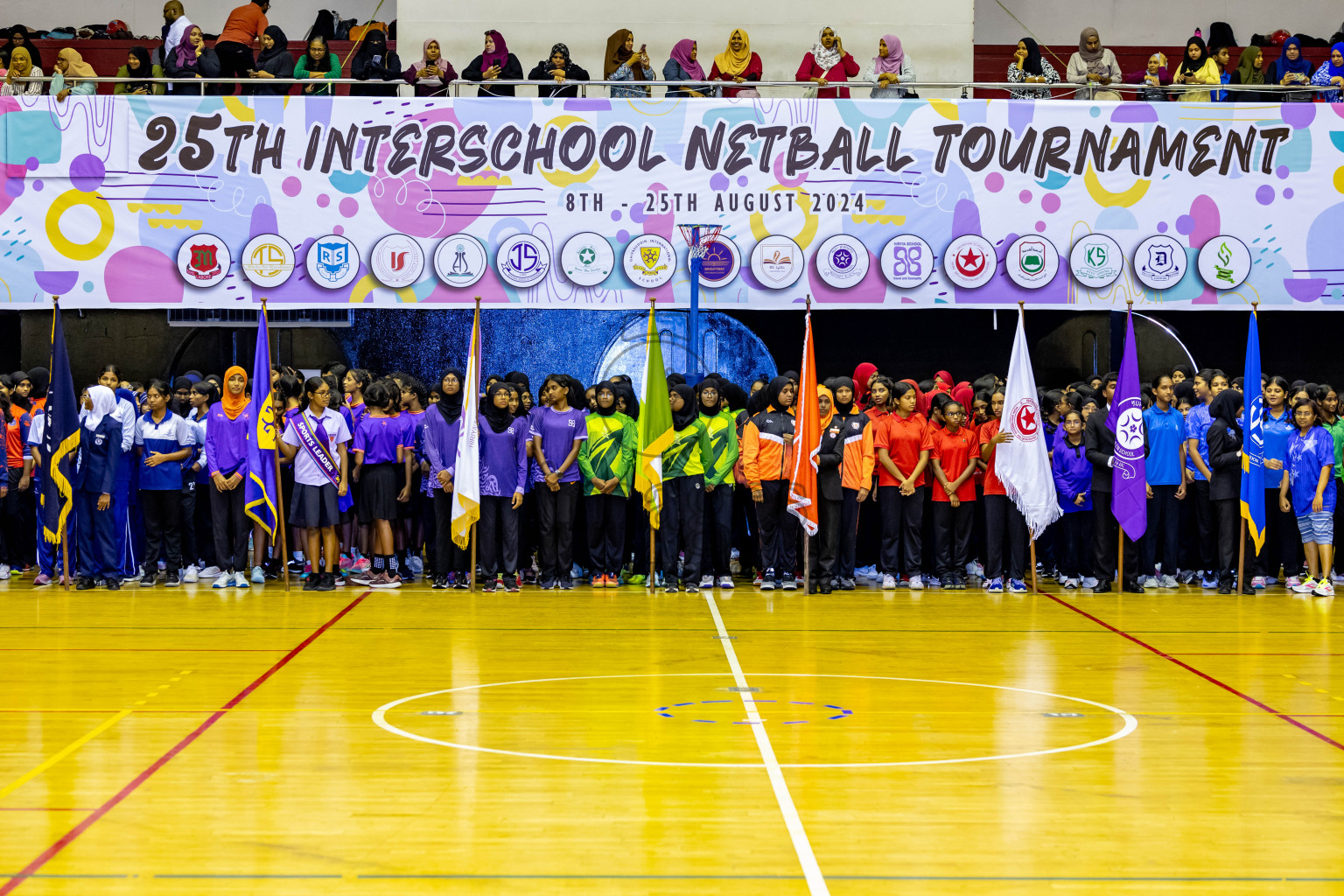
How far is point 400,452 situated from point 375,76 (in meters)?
4.97

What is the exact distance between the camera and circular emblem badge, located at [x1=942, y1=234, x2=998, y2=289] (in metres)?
14.9

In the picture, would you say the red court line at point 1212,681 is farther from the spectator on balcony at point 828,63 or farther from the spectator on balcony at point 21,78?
the spectator on balcony at point 21,78

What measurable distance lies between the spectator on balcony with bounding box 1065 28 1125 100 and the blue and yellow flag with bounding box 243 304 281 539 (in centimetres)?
948

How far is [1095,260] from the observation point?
49.0ft

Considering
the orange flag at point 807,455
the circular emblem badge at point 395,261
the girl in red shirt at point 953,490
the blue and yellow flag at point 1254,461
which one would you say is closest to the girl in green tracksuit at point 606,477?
the orange flag at point 807,455

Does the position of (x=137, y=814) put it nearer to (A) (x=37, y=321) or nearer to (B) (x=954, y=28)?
(A) (x=37, y=321)

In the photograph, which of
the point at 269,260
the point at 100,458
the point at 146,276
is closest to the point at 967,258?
the point at 269,260

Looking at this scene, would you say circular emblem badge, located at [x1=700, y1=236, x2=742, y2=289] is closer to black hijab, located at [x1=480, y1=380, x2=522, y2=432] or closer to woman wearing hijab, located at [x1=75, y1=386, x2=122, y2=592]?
black hijab, located at [x1=480, y1=380, x2=522, y2=432]

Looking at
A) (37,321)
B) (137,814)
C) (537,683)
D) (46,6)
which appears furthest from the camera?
(46,6)

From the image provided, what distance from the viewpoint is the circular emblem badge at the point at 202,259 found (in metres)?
14.7

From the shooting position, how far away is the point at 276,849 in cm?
512

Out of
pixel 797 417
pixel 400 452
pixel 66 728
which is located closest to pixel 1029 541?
pixel 797 417

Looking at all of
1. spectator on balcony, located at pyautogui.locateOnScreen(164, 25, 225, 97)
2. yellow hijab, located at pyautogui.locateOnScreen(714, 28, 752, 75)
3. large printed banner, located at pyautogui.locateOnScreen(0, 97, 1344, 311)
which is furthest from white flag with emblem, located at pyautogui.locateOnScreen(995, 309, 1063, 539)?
spectator on balcony, located at pyautogui.locateOnScreen(164, 25, 225, 97)

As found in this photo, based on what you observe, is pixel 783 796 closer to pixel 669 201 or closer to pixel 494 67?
pixel 669 201
